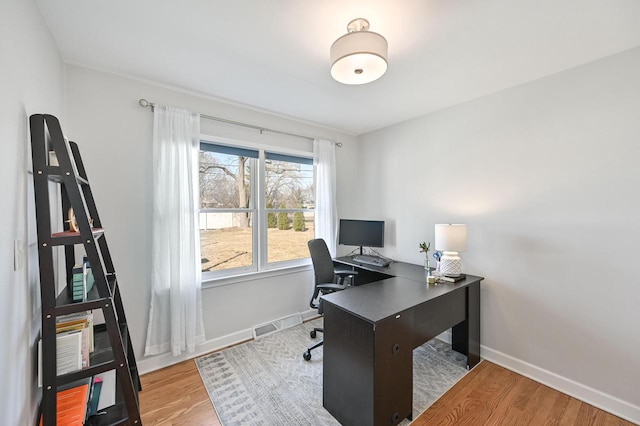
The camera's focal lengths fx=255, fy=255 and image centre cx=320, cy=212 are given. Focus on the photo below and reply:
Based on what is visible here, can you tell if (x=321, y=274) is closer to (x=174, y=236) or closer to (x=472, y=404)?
(x=174, y=236)

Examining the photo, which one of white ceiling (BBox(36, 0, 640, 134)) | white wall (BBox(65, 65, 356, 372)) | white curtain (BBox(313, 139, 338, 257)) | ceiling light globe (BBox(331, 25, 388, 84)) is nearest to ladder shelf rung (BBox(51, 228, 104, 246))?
white wall (BBox(65, 65, 356, 372))

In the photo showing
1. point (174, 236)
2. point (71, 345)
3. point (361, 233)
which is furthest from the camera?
point (361, 233)

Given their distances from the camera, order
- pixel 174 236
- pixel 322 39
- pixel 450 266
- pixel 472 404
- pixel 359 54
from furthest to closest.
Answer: pixel 450 266 → pixel 174 236 → pixel 472 404 → pixel 322 39 → pixel 359 54

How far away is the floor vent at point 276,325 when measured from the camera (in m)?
2.78

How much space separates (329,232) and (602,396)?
2654 mm

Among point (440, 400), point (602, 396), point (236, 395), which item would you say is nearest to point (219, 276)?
point (236, 395)

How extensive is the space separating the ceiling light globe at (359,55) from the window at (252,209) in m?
1.59

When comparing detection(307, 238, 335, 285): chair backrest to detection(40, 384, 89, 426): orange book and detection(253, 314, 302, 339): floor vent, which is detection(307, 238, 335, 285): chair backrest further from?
detection(40, 384, 89, 426): orange book

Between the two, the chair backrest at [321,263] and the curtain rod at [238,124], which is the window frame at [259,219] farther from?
the chair backrest at [321,263]

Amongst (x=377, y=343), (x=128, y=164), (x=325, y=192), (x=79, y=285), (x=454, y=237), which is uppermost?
(x=128, y=164)

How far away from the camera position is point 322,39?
1.63 meters

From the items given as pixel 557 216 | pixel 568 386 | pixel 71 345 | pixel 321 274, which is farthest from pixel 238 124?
pixel 568 386

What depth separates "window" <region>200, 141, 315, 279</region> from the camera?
2.63 meters

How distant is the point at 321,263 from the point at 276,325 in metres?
0.97
